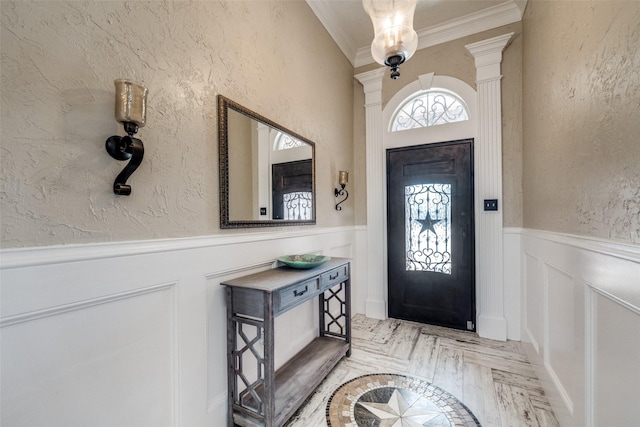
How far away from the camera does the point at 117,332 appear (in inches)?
40.0

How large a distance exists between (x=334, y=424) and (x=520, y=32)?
3.60 m

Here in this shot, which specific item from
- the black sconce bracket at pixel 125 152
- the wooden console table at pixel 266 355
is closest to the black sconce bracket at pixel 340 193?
the wooden console table at pixel 266 355

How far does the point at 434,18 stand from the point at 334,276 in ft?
9.00

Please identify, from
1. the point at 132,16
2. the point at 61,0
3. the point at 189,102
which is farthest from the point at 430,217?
the point at 61,0

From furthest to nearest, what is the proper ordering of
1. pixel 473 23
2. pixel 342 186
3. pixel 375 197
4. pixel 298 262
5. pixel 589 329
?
pixel 375 197 → pixel 342 186 → pixel 473 23 → pixel 298 262 → pixel 589 329

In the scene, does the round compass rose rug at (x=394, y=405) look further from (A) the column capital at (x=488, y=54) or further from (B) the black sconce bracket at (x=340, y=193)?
(A) the column capital at (x=488, y=54)

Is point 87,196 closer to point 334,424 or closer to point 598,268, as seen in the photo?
point 334,424

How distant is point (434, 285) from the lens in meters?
2.81

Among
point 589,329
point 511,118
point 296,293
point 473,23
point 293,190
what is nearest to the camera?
point 589,329

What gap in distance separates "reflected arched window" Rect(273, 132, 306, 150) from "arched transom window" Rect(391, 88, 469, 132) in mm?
1444

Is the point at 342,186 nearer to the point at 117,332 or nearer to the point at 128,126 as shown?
the point at 128,126

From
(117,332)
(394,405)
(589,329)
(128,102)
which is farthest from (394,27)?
(394,405)

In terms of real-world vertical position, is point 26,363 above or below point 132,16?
below

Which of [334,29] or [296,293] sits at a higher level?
[334,29]
